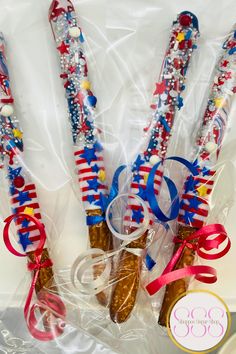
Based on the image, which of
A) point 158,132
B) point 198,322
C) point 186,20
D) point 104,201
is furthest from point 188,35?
point 198,322

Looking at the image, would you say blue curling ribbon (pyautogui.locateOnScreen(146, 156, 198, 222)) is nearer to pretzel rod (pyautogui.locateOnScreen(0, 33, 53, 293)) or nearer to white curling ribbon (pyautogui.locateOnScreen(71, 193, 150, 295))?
white curling ribbon (pyautogui.locateOnScreen(71, 193, 150, 295))

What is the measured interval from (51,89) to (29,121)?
75 mm

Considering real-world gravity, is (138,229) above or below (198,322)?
above

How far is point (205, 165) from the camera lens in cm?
86

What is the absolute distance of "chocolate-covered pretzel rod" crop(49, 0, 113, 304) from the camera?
88cm

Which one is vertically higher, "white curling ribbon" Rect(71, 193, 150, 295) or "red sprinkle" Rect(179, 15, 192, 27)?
"red sprinkle" Rect(179, 15, 192, 27)

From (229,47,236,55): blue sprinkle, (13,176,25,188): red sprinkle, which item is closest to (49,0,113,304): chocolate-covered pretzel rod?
(13,176,25,188): red sprinkle

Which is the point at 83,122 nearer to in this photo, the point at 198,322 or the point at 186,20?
the point at 186,20

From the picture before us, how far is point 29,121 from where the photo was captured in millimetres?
973

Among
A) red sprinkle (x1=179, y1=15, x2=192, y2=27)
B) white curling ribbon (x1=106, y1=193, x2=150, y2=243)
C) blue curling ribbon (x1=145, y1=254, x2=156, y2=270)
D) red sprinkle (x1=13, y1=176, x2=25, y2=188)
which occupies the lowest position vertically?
blue curling ribbon (x1=145, y1=254, x2=156, y2=270)

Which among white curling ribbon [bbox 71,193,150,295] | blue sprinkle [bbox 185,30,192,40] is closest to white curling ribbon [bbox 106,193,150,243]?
white curling ribbon [bbox 71,193,150,295]

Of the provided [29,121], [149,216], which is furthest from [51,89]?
[149,216]

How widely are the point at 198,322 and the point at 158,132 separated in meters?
0.32

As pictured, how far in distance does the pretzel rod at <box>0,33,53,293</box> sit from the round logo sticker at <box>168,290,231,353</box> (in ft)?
0.74
